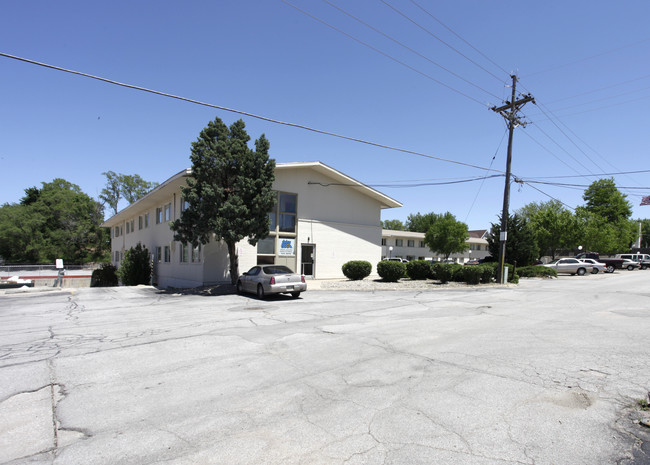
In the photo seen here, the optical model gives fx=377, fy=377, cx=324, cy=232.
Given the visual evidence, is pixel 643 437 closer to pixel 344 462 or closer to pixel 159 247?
pixel 344 462

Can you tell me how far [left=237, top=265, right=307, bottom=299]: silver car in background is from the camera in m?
14.9

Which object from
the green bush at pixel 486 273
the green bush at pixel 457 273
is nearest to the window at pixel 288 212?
the green bush at pixel 457 273

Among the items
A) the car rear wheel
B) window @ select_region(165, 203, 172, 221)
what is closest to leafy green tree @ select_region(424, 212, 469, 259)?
window @ select_region(165, 203, 172, 221)

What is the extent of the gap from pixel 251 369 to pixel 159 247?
2356cm

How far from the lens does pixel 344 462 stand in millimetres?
3260

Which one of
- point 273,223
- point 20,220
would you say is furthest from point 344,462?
point 20,220

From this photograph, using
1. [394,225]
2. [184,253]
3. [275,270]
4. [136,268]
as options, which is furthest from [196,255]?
[394,225]

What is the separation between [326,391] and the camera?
16.2 ft

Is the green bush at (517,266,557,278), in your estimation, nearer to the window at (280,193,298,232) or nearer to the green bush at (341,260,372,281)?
the green bush at (341,260,372,281)

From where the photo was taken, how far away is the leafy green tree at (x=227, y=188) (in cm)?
1669

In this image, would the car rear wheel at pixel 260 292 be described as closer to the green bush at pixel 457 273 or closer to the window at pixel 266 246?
the window at pixel 266 246

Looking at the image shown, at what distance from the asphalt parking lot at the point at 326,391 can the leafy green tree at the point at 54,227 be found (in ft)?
199

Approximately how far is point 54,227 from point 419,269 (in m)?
64.6

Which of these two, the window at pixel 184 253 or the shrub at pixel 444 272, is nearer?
the shrub at pixel 444 272
